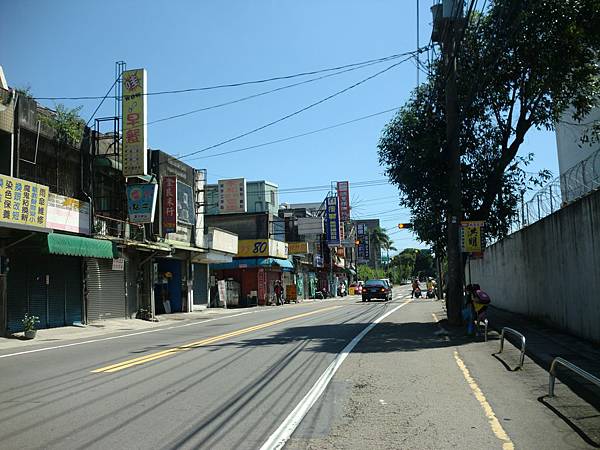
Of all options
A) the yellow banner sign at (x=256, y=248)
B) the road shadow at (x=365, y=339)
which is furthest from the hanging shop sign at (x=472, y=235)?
the yellow banner sign at (x=256, y=248)

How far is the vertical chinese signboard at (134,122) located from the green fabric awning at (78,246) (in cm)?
361

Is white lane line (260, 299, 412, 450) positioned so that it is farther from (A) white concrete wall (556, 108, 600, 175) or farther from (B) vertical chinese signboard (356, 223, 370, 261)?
(B) vertical chinese signboard (356, 223, 370, 261)

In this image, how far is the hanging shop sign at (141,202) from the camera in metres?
25.1

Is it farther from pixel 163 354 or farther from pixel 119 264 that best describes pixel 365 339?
pixel 119 264

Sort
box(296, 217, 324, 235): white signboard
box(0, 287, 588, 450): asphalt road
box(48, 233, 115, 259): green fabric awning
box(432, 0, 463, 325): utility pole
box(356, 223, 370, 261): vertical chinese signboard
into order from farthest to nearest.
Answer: box(356, 223, 370, 261): vertical chinese signboard < box(296, 217, 324, 235): white signboard < box(48, 233, 115, 259): green fabric awning < box(432, 0, 463, 325): utility pole < box(0, 287, 588, 450): asphalt road

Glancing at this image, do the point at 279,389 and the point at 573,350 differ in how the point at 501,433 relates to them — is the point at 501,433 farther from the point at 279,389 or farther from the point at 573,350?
the point at 573,350

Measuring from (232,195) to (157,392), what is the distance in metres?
41.2

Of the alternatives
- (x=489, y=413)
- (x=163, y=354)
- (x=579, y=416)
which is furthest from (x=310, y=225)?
(x=579, y=416)

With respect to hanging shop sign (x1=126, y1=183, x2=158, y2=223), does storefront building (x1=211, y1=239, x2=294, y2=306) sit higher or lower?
lower

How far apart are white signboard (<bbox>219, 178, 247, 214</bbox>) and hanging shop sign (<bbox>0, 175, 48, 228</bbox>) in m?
30.0

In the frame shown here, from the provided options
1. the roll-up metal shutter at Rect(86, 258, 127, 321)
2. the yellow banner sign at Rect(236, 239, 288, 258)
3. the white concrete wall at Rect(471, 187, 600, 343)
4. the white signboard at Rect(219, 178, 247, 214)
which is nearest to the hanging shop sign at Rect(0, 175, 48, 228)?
the roll-up metal shutter at Rect(86, 258, 127, 321)

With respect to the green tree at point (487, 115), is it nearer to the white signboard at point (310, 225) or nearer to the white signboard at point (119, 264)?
the white signboard at point (119, 264)

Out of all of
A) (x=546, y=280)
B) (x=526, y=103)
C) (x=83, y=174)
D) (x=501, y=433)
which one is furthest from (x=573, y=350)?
(x=83, y=174)

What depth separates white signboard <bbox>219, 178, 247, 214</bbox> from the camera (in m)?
48.8
